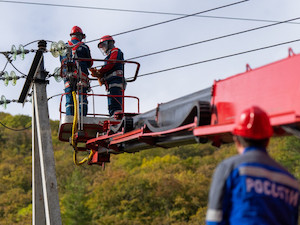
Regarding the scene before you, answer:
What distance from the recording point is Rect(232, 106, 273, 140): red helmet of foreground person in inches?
110

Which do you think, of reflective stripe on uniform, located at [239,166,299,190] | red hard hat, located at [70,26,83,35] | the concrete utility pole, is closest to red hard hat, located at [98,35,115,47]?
red hard hat, located at [70,26,83,35]

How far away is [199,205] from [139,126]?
51.2 m

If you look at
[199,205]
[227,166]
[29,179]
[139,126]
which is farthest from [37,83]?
[29,179]

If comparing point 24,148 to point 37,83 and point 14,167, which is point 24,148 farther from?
point 37,83

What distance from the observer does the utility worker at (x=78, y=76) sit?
980cm

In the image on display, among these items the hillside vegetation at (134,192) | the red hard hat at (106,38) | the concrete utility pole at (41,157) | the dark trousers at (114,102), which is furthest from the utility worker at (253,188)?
the hillside vegetation at (134,192)

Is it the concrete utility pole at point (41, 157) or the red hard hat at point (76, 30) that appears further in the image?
the red hard hat at point (76, 30)

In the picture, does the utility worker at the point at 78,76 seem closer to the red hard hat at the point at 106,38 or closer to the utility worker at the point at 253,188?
the red hard hat at the point at 106,38

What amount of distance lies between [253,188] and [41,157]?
8.05 meters

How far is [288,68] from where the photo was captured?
4258mm

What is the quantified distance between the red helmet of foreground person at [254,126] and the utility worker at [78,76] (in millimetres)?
6933

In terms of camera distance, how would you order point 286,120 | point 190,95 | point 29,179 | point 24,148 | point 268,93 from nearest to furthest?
point 286,120 < point 268,93 < point 190,95 < point 29,179 < point 24,148

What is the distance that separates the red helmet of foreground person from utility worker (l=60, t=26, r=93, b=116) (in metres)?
6.93

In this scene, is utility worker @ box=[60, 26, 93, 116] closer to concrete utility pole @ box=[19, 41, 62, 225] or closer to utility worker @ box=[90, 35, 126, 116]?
utility worker @ box=[90, 35, 126, 116]
